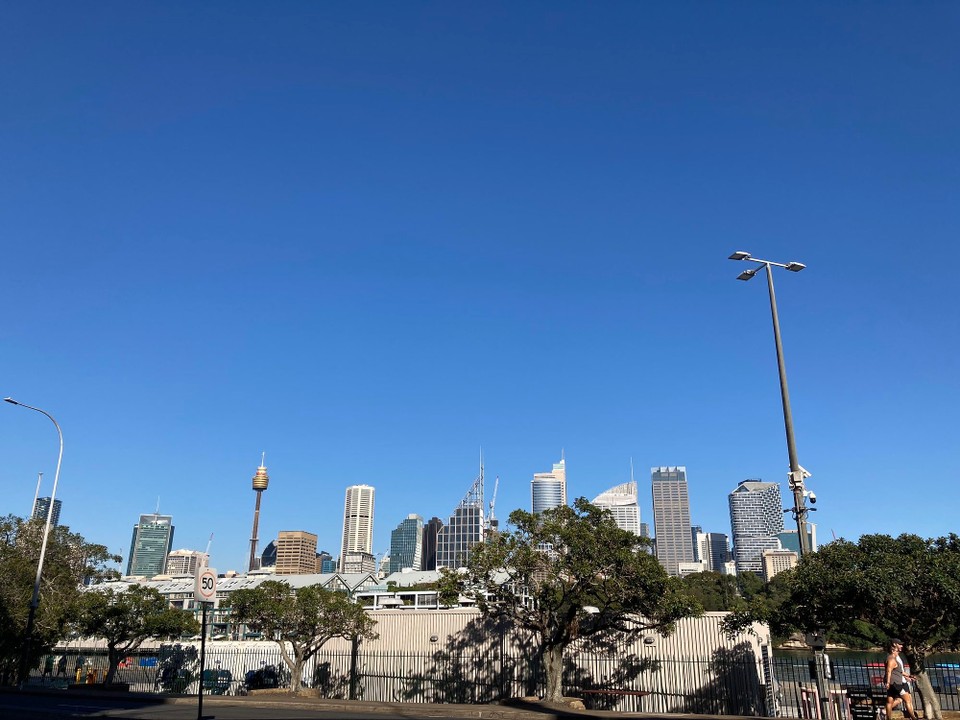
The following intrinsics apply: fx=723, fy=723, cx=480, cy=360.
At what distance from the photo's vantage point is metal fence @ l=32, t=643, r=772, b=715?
29578 millimetres

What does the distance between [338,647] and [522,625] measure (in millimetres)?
12506

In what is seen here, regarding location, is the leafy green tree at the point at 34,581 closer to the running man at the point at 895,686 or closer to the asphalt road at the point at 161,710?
the asphalt road at the point at 161,710

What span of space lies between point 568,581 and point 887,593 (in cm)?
1244

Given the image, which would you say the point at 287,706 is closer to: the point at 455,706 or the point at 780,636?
the point at 455,706

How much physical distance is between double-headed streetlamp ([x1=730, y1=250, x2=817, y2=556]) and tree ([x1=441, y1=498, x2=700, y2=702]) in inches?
301

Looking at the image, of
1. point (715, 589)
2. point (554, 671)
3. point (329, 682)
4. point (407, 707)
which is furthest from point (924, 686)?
point (715, 589)

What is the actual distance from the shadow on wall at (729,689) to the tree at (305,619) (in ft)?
49.3

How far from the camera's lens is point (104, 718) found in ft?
74.1

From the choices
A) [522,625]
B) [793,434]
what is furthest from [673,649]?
[793,434]

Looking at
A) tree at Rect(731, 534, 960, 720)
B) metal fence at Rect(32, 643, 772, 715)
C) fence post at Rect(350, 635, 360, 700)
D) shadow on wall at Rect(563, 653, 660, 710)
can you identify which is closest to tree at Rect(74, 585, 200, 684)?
metal fence at Rect(32, 643, 772, 715)

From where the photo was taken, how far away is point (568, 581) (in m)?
28.8

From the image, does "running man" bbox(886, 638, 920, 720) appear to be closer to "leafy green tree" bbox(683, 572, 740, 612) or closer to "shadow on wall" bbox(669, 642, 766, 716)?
"shadow on wall" bbox(669, 642, 766, 716)

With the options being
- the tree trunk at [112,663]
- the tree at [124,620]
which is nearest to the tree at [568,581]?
the tree at [124,620]

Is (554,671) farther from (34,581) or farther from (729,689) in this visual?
(34,581)
